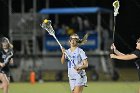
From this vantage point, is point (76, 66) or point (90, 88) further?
point (90, 88)

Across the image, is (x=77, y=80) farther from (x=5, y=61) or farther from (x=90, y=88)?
(x=90, y=88)

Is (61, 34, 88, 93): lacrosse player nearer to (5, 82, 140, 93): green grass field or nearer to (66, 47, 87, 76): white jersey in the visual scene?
(66, 47, 87, 76): white jersey

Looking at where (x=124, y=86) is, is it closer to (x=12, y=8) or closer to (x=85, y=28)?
(x=85, y=28)

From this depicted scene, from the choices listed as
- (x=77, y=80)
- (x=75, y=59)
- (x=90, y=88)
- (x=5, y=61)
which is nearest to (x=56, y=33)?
(x=90, y=88)

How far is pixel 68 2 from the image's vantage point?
29.0 m

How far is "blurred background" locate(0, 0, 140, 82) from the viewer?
1024 inches

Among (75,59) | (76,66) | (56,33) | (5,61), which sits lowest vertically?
(56,33)

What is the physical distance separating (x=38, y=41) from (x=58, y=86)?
5338 mm

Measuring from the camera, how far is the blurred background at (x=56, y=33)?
26.0 m

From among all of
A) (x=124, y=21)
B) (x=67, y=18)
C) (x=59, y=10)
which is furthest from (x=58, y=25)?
(x=124, y=21)

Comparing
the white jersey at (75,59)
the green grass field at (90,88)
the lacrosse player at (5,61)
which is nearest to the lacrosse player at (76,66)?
the white jersey at (75,59)

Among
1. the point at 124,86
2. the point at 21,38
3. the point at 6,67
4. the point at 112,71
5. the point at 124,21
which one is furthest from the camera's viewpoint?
the point at 124,21

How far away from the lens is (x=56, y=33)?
26500 millimetres

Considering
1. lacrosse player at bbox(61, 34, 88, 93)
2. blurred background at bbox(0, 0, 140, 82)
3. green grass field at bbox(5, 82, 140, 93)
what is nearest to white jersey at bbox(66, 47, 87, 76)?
lacrosse player at bbox(61, 34, 88, 93)
